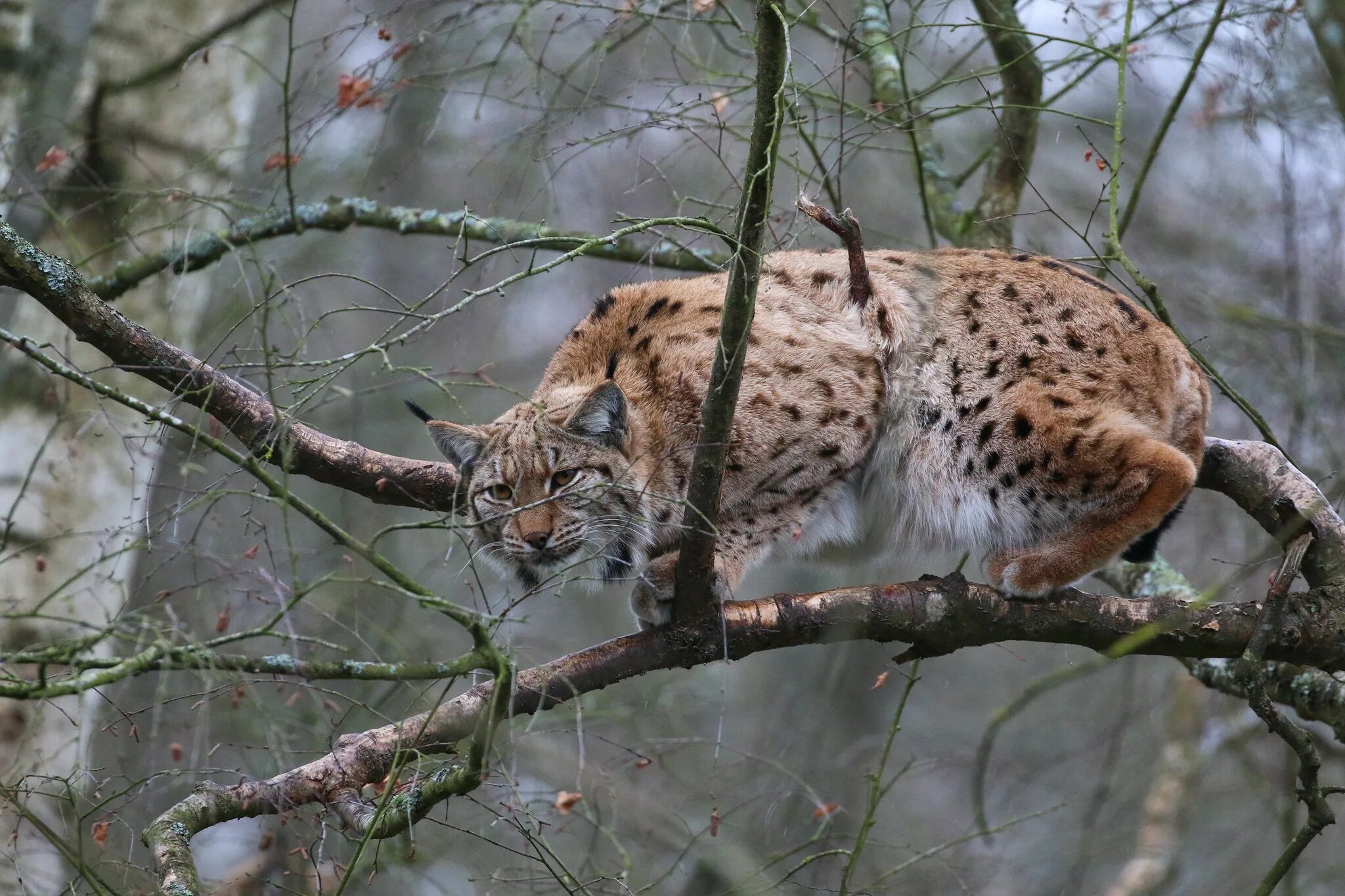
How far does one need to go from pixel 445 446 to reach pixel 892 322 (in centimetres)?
210

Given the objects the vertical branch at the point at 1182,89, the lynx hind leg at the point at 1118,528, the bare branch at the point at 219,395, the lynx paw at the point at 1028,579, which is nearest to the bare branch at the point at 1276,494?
the lynx hind leg at the point at 1118,528

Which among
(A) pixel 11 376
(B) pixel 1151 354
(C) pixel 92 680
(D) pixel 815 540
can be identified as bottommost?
(C) pixel 92 680

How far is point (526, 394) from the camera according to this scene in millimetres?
7867

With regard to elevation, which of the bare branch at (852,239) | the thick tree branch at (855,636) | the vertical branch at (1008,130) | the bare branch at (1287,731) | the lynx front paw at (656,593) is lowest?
the bare branch at (1287,731)

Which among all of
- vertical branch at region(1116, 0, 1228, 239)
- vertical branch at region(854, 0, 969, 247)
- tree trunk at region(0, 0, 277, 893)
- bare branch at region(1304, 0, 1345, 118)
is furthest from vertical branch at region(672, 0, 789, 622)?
tree trunk at region(0, 0, 277, 893)

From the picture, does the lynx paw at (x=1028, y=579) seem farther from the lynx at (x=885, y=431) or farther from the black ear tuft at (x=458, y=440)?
the black ear tuft at (x=458, y=440)

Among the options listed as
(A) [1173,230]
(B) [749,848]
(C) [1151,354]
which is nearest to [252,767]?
(B) [749,848]

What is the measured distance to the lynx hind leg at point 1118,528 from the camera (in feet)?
16.1

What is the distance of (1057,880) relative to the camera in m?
10.5

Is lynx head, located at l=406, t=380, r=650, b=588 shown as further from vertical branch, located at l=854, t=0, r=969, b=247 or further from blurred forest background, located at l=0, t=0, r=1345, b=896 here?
vertical branch, located at l=854, t=0, r=969, b=247

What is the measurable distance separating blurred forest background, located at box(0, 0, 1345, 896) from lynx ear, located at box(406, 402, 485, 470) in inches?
11.8

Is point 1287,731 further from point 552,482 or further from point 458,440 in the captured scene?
point 458,440

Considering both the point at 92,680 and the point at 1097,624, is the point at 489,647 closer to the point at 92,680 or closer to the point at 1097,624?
the point at 92,680

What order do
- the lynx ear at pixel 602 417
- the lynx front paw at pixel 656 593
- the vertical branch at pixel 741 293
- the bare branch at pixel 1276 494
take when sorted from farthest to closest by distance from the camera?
the lynx ear at pixel 602 417, the bare branch at pixel 1276 494, the lynx front paw at pixel 656 593, the vertical branch at pixel 741 293
